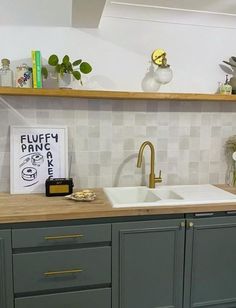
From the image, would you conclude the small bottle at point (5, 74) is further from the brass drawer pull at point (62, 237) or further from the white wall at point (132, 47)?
the brass drawer pull at point (62, 237)

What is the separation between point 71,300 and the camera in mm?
1639

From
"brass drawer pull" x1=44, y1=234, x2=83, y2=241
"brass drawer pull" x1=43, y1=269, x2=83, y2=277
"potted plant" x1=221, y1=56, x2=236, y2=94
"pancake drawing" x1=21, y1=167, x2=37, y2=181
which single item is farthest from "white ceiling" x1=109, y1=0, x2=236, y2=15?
"brass drawer pull" x1=43, y1=269, x2=83, y2=277

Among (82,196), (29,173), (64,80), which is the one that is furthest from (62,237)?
(64,80)

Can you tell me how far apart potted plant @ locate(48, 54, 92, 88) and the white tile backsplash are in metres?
0.19

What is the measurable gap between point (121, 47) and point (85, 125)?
649 mm

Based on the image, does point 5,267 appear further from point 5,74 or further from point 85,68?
point 85,68

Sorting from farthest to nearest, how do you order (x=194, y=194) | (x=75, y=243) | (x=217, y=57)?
(x=217, y=57), (x=194, y=194), (x=75, y=243)

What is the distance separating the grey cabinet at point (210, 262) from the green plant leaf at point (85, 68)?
1.20 meters

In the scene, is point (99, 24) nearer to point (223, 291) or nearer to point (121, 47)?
point (121, 47)

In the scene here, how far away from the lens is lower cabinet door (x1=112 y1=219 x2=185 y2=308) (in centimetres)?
168

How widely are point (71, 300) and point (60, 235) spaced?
400 millimetres

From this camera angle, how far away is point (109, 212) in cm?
163

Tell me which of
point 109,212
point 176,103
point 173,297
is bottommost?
point 173,297

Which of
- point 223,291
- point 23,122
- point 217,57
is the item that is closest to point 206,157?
point 217,57
